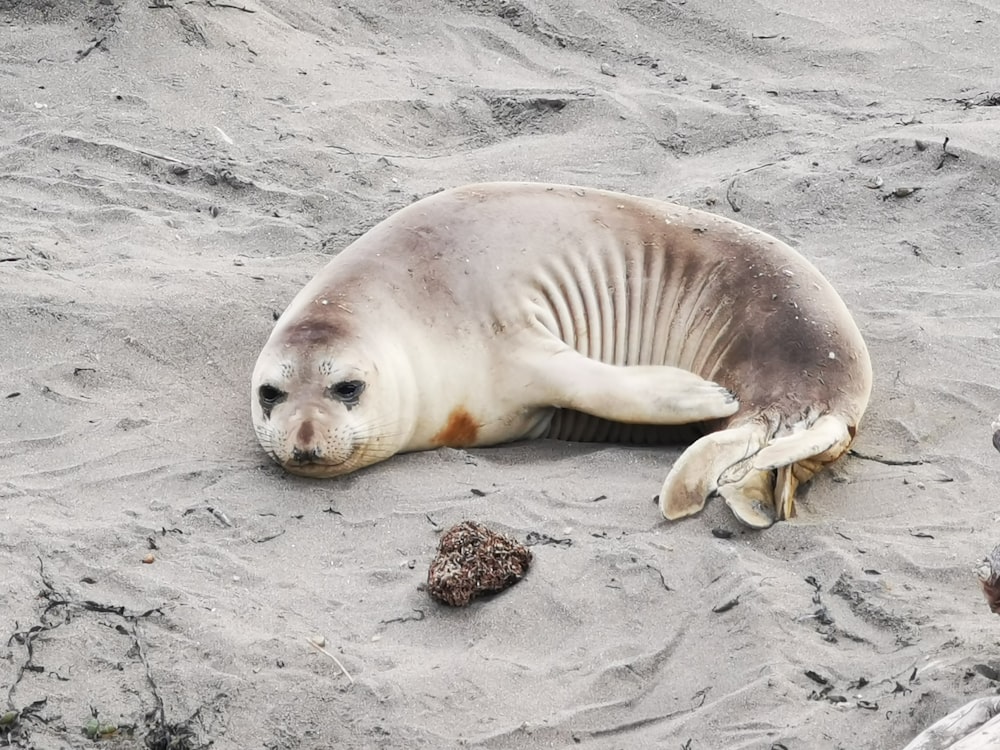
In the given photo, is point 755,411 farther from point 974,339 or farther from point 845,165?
point 845,165

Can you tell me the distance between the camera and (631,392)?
506 cm

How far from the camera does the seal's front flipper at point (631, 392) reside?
5.00 m

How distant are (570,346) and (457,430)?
0.52 m

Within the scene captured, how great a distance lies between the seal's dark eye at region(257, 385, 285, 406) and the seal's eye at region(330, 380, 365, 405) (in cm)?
17

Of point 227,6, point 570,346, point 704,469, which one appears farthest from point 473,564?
point 227,6

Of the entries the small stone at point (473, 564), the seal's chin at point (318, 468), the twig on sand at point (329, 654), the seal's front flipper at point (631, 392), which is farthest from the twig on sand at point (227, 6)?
the twig on sand at point (329, 654)

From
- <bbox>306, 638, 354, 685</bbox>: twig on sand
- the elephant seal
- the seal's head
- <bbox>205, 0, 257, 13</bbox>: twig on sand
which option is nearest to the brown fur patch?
the elephant seal

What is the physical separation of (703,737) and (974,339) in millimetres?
2788

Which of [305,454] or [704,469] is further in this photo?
[305,454]

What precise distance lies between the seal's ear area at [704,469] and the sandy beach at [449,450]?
0.07m

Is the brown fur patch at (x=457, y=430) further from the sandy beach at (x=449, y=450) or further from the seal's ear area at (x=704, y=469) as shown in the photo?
the seal's ear area at (x=704, y=469)

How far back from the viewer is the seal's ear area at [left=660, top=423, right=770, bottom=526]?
4438mm

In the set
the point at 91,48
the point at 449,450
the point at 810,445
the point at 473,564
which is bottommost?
the point at 449,450

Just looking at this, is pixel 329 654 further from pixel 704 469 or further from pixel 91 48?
pixel 91 48
